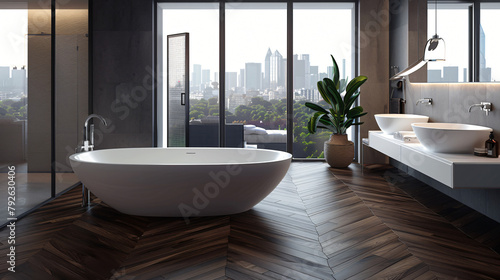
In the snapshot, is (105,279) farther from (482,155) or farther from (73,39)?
(73,39)

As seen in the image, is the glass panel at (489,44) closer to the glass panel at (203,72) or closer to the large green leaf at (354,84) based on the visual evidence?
the large green leaf at (354,84)

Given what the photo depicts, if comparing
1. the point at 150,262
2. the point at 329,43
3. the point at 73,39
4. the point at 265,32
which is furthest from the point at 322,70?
the point at 150,262

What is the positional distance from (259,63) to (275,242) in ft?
12.4

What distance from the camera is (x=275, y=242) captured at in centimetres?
264

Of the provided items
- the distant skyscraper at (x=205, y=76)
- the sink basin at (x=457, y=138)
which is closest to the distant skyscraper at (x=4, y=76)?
the sink basin at (x=457, y=138)

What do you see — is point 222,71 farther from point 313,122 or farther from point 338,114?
point 338,114

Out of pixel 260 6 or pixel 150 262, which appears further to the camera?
pixel 260 6

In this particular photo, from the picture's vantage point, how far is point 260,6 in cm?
593

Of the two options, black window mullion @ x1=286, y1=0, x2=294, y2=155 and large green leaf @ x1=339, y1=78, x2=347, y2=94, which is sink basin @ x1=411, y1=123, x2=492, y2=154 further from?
black window mullion @ x1=286, y1=0, x2=294, y2=155

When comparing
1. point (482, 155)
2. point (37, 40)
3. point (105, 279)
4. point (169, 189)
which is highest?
point (37, 40)

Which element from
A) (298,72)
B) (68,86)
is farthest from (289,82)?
(68,86)

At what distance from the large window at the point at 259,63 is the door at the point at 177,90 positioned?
157mm

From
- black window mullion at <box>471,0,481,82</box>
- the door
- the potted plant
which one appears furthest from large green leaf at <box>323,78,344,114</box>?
black window mullion at <box>471,0,481,82</box>

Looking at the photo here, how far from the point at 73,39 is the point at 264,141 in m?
2.91
